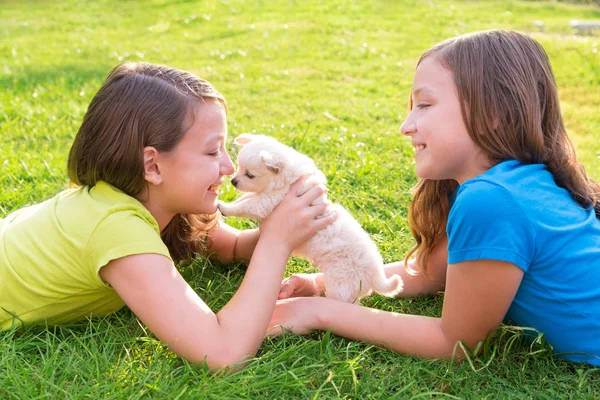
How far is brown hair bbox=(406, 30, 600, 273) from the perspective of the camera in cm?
256

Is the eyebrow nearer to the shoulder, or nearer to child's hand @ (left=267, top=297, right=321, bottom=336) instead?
the shoulder

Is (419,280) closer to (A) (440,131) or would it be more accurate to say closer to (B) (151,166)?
(A) (440,131)

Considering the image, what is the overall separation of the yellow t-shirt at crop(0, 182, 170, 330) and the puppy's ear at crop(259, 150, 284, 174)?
1.81ft

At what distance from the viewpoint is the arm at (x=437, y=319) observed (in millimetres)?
2355

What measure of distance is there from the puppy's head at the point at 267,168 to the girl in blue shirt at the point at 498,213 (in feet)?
1.74

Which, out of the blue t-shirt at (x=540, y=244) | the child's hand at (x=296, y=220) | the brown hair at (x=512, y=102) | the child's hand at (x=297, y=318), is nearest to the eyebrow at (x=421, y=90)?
the brown hair at (x=512, y=102)

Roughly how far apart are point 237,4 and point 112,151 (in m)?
10.7

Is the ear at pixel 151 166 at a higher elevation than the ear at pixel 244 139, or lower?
higher

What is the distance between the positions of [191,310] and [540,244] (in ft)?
4.27

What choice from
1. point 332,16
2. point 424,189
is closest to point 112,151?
point 424,189

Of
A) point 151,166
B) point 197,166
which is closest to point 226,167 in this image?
point 197,166

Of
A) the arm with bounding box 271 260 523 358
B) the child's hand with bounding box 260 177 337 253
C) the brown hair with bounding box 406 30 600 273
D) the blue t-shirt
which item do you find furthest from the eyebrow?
the arm with bounding box 271 260 523 358

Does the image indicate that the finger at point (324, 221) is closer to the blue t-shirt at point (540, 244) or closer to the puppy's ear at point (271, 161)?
the puppy's ear at point (271, 161)

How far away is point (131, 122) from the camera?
2.68m
